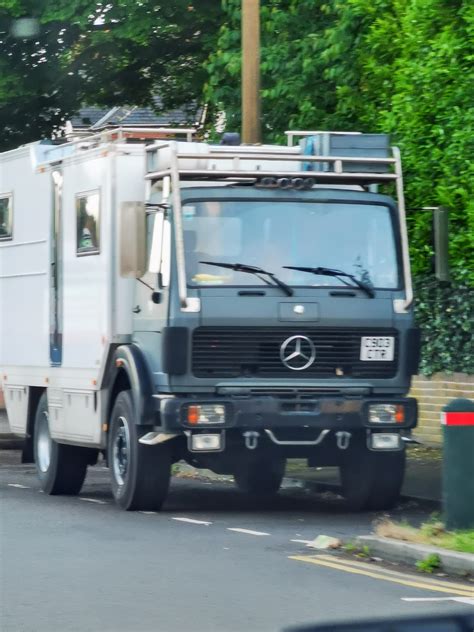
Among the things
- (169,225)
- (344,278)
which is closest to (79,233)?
(169,225)

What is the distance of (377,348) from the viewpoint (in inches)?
501

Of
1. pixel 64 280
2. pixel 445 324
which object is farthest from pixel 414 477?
pixel 64 280

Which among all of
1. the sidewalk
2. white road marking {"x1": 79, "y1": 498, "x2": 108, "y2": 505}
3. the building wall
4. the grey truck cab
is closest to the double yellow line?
the grey truck cab

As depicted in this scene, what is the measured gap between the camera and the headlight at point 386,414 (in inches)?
495

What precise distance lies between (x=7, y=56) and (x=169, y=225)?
12.5 metres

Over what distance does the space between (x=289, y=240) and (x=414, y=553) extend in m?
3.93

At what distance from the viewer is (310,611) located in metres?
7.75

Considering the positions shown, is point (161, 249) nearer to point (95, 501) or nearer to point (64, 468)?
→ point (95, 501)

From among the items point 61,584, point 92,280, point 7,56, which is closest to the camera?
point 61,584

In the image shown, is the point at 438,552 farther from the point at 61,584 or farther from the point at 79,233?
the point at 79,233

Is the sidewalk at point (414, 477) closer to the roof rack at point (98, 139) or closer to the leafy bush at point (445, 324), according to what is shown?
the leafy bush at point (445, 324)

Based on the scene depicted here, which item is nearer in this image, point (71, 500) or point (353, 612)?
point (353, 612)

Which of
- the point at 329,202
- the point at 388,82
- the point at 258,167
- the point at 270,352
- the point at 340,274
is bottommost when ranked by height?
the point at 270,352

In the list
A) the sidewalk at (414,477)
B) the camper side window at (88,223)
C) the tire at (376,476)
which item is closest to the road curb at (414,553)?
the tire at (376,476)
